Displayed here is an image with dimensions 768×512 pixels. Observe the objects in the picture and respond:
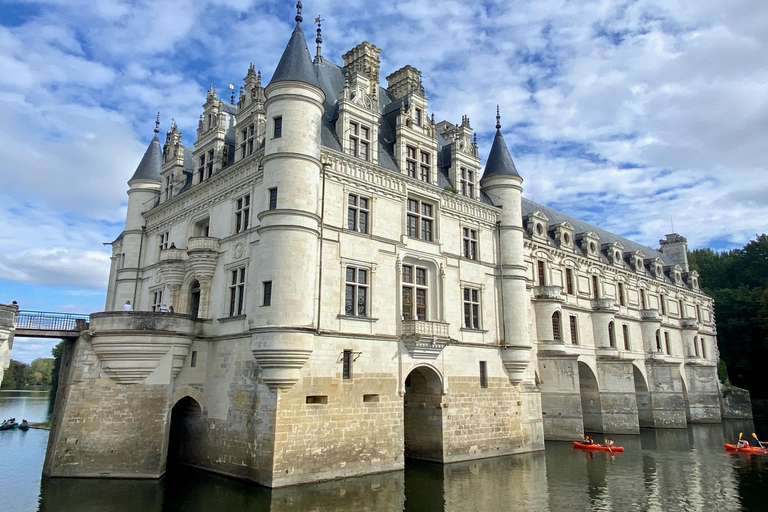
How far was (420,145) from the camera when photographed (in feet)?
93.4

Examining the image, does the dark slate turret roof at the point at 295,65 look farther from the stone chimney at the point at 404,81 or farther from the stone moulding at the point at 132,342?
the stone moulding at the point at 132,342

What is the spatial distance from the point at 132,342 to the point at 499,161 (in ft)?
73.5

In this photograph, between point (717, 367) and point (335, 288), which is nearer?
point (335, 288)

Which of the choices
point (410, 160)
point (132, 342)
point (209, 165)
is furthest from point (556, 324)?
point (132, 342)

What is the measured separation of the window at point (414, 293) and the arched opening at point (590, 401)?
57.9 ft

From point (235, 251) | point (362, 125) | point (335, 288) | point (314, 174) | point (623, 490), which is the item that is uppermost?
point (362, 125)

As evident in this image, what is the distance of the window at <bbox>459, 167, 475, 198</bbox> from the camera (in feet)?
100.0

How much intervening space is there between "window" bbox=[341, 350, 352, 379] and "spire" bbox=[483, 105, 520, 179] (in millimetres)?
15443

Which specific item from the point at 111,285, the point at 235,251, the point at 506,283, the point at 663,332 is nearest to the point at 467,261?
the point at 506,283

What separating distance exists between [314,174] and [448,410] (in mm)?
12937

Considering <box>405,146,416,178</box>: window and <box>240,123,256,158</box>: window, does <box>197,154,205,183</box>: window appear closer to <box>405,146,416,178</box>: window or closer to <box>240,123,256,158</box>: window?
<box>240,123,256,158</box>: window

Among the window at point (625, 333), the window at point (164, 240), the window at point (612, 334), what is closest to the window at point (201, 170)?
the window at point (164, 240)

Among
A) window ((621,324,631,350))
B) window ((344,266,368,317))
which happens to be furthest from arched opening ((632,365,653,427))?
window ((344,266,368,317))

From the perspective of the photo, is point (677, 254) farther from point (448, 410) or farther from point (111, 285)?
point (111, 285)
